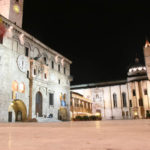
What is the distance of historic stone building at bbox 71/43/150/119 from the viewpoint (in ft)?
158

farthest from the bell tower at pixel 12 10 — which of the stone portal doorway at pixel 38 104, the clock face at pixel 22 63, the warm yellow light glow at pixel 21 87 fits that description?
the stone portal doorway at pixel 38 104

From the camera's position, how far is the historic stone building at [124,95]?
158 ft

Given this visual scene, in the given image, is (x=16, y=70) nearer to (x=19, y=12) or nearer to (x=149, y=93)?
(x=19, y=12)

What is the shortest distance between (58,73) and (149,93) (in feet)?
87.1

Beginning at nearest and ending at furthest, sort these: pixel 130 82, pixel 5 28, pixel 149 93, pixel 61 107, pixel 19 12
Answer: pixel 5 28
pixel 19 12
pixel 61 107
pixel 149 93
pixel 130 82

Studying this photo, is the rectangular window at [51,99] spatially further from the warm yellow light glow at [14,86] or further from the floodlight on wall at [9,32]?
the floodlight on wall at [9,32]

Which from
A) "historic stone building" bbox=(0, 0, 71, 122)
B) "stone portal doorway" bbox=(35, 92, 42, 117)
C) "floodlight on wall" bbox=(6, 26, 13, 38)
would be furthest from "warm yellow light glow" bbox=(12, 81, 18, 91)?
"floodlight on wall" bbox=(6, 26, 13, 38)

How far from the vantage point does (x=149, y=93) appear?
47656 millimetres

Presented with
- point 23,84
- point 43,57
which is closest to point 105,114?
point 43,57

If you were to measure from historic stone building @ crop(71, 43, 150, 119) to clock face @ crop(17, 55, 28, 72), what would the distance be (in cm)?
3189

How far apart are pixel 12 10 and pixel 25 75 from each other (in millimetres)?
11915

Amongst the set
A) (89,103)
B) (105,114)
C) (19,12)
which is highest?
(19,12)

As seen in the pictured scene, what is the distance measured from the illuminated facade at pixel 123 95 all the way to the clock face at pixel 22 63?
32.9 metres

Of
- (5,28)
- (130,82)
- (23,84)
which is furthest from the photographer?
(130,82)
